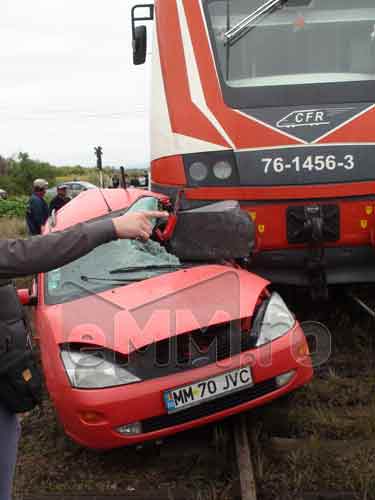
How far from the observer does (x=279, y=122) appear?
529 centimetres

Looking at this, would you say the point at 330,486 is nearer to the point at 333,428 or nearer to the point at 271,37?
the point at 333,428

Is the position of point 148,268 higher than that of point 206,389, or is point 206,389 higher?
point 148,268

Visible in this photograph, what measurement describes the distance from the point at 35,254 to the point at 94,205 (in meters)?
3.48

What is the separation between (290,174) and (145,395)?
243 centimetres

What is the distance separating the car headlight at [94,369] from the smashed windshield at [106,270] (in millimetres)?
634

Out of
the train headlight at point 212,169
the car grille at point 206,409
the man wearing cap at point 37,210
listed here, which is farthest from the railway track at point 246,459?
the man wearing cap at point 37,210

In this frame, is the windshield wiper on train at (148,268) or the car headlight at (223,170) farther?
the car headlight at (223,170)

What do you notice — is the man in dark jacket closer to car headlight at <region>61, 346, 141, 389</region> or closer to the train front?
car headlight at <region>61, 346, 141, 389</region>

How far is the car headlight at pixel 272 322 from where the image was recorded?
3881 mm

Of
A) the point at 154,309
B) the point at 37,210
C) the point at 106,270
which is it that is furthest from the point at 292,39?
the point at 37,210

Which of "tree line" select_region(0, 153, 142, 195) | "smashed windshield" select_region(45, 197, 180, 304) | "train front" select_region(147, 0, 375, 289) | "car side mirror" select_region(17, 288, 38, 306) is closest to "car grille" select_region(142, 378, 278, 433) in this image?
"smashed windshield" select_region(45, 197, 180, 304)

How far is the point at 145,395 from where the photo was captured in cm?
355

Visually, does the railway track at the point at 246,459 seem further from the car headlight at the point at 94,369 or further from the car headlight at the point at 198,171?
the car headlight at the point at 198,171

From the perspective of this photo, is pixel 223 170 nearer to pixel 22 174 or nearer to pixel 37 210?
pixel 37 210
